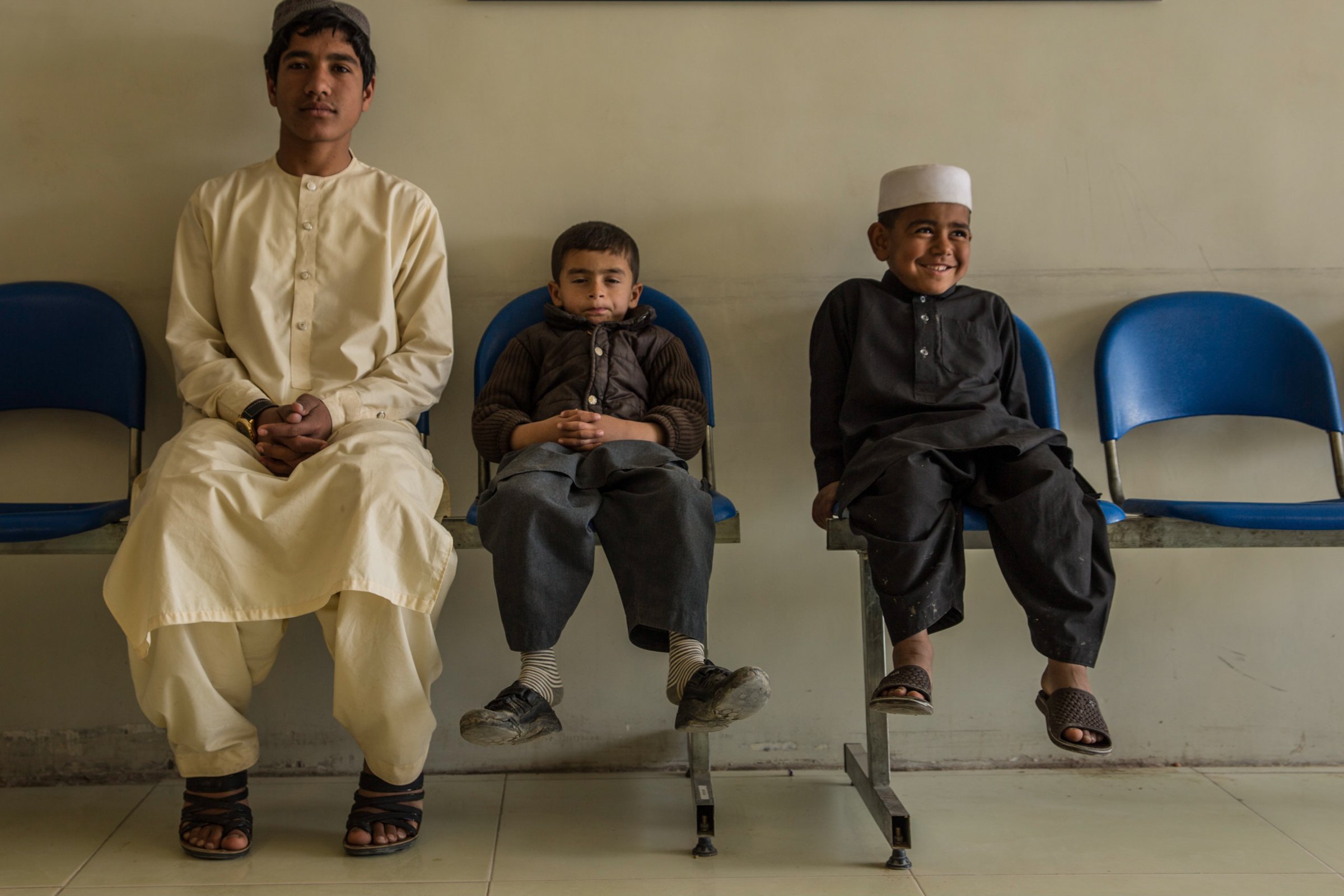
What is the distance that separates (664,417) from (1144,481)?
1296 mm

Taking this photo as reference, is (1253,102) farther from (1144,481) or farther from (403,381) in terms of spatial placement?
(403,381)

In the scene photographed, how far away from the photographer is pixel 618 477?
7.18 feet

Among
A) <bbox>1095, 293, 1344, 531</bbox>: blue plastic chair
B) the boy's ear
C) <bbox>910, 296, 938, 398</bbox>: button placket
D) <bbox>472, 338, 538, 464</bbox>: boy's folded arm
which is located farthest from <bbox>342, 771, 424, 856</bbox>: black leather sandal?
<bbox>1095, 293, 1344, 531</bbox>: blue plastic chair

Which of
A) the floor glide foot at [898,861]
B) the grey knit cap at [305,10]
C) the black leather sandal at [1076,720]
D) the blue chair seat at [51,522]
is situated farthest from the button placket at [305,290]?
the black leather sandal at [1076,720]

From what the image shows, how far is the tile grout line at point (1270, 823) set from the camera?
6.91 feet

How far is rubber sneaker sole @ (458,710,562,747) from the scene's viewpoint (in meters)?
1.89

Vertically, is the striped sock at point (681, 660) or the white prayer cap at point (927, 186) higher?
the white prayer cap at point (927, 186)

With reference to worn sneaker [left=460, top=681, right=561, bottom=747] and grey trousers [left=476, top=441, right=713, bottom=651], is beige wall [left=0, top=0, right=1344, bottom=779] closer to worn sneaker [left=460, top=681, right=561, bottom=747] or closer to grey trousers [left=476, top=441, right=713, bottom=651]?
grey trousers [left=476, top=441, right=713, bottom=651]

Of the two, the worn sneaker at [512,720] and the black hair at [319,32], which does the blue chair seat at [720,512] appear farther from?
the black hair at [319,32]

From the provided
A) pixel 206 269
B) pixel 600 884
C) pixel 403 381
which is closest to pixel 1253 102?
pixel 403 381

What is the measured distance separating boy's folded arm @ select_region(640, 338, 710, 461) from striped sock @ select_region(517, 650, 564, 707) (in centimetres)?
53

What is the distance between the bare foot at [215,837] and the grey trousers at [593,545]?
2.15 ft

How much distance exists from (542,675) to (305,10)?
160 centimetres

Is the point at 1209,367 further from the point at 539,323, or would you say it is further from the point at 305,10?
the point at 305,10
